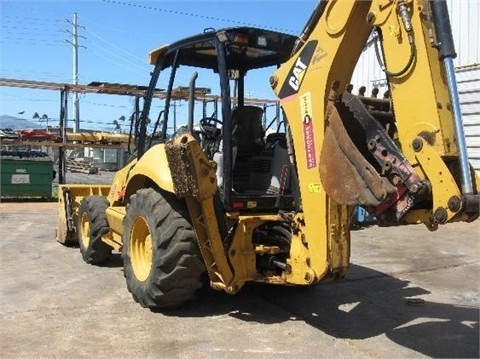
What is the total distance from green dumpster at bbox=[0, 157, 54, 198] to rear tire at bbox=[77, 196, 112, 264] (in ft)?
31.4

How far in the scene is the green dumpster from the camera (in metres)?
16.5

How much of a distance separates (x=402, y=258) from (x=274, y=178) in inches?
154

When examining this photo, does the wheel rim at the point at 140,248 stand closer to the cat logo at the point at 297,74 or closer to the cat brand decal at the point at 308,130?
the cat brand decal at the point at 308,130

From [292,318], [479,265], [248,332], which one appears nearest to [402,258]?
[479,265]

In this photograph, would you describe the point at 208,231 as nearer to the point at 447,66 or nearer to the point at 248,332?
the point at 248,332

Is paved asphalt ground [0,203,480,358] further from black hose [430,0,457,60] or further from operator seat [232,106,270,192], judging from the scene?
black hose [430,0,457,60]

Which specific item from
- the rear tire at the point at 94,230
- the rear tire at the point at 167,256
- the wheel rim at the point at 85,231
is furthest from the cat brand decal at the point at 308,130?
the wheel rim at the point at 85,231

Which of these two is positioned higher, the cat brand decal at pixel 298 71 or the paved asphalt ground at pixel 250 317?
the cat brand decal at pixel 298 71

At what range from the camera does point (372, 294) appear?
20.7ft

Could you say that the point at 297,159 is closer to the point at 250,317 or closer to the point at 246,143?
the point at 246,143

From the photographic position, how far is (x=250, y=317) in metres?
5.32

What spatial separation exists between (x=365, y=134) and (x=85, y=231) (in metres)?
5.12

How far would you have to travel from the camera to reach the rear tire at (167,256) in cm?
509

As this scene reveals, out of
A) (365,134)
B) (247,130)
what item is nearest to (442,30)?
(365,134)
